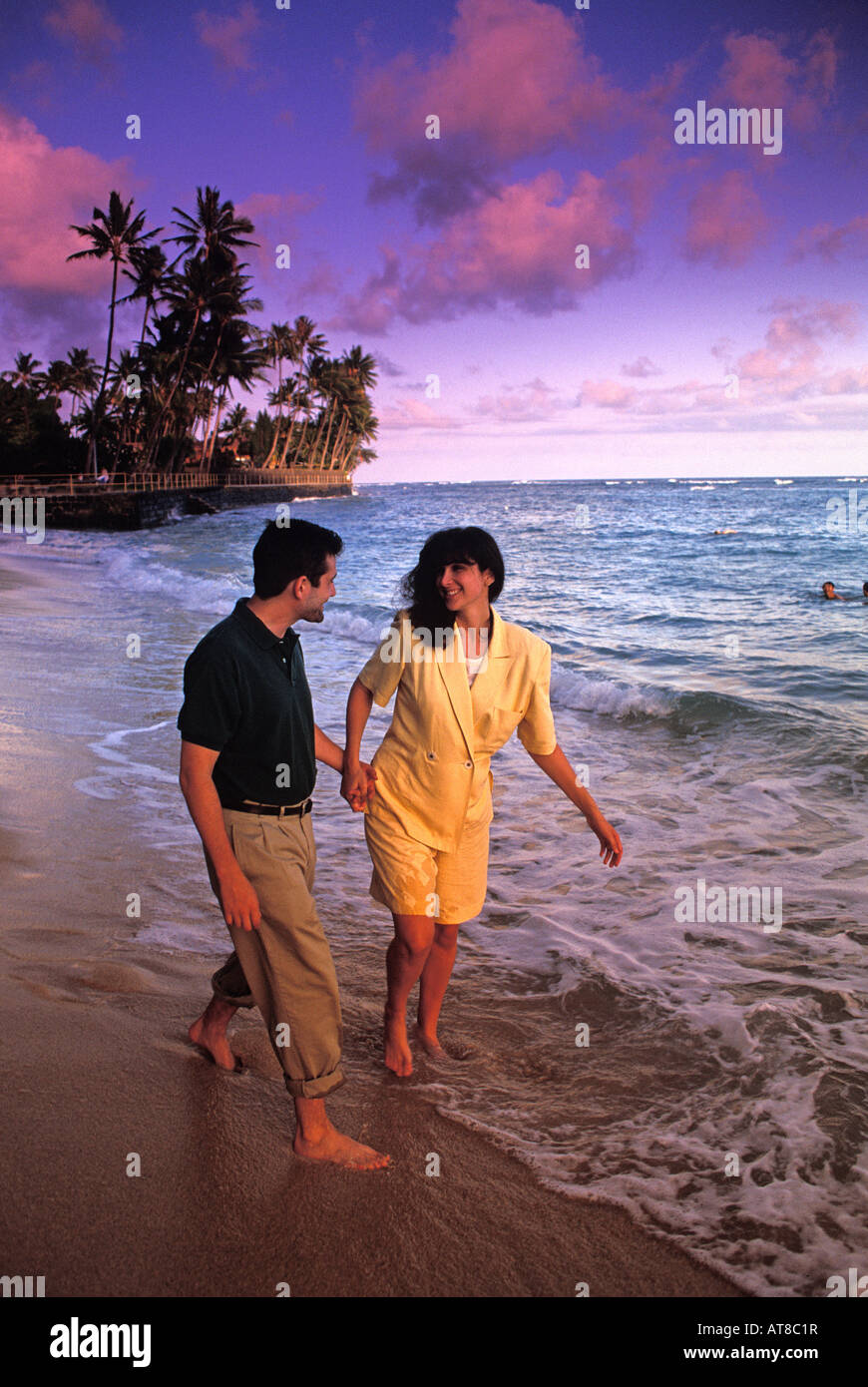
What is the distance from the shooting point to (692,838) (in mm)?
5562

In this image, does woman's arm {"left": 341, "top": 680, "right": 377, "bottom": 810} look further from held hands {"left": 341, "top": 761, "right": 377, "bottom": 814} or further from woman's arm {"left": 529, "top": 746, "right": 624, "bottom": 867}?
woman's arm {"left": 529, "top": 746, "right": 624, "bottom": 867}

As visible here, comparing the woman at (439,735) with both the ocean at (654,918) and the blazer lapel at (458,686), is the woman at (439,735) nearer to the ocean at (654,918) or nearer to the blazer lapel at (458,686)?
the blazer lapel at (458,686)

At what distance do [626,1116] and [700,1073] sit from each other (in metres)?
0.41

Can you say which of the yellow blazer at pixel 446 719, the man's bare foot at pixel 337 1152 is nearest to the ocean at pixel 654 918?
the man's bare foot at pixel 337 1152

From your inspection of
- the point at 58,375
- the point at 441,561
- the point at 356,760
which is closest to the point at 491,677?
the point at 441,561

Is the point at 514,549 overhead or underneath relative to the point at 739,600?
overhead

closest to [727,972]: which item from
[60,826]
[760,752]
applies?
[60,826]

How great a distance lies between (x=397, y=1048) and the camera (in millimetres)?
2947

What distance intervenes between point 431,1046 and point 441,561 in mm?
1727

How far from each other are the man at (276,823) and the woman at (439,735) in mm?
402

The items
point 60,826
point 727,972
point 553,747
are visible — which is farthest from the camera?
point 60,826

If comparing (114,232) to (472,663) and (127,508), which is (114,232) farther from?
(472,663)
